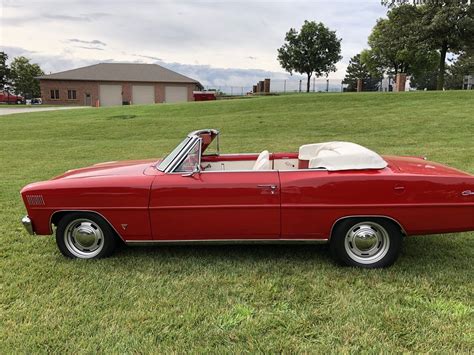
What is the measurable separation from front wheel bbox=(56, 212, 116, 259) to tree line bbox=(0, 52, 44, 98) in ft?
219

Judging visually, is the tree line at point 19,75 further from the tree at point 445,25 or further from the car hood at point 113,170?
the car hood at point 113,170

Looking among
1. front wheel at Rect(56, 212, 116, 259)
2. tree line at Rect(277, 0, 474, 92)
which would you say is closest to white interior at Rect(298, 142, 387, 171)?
front wheel at Rect(56, 212, 116, 259)

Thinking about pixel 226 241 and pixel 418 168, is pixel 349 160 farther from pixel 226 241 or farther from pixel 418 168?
pixel 226 241

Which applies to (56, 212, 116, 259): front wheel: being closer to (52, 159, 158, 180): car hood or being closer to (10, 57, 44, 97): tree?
(52, 159, 158, 180): car hood

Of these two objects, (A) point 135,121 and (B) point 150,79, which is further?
(B) point 150,79

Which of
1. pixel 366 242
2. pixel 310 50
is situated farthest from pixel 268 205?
pixel 310 50

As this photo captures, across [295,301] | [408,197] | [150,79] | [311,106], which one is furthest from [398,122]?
[150,79]

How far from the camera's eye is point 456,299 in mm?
3279

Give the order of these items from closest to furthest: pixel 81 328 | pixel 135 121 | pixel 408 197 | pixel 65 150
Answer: pixel 81 328
pixel 408 197
pixel 65 150
pixel 135 121

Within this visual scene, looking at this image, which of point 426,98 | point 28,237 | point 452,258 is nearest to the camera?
point 452,258

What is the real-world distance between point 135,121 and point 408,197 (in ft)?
51.6

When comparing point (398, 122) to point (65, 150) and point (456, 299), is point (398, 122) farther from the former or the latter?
point (456, 299)

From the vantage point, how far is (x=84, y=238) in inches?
159

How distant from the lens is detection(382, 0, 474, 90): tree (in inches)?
1120
